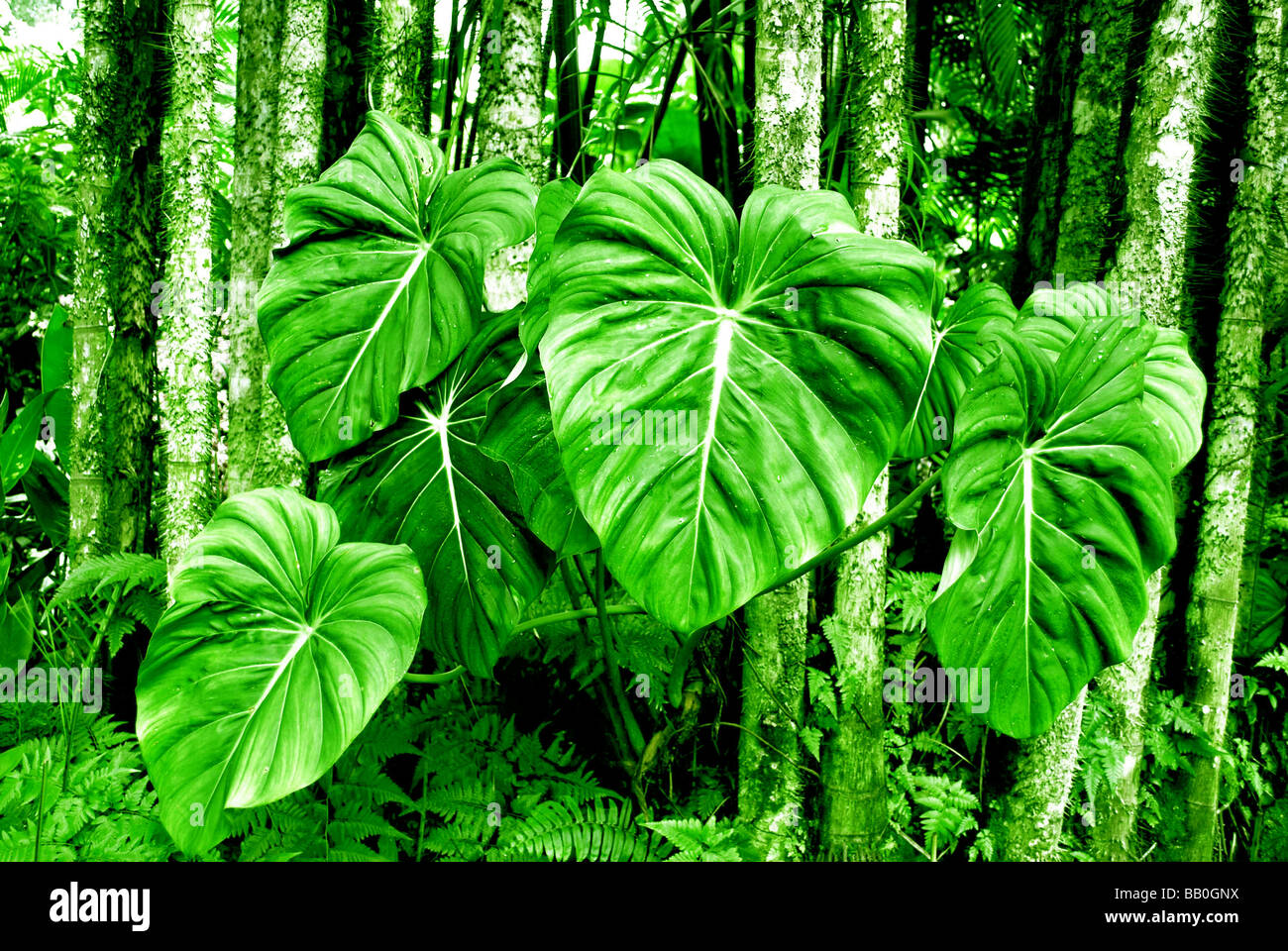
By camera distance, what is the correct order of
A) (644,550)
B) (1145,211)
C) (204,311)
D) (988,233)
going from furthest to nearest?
(988,233) → (204,311) → (1145,211) → (644,550)

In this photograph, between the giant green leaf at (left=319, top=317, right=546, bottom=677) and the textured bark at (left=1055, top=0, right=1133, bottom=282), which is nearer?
the giant green leaf at (left=319, top=317, right=546, bottom=677)

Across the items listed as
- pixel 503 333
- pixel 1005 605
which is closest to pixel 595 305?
pixel 503 333

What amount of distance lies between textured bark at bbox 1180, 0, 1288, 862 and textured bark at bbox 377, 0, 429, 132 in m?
1.91

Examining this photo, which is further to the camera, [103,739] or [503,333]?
[103,739]

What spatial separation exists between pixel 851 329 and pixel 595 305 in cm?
38

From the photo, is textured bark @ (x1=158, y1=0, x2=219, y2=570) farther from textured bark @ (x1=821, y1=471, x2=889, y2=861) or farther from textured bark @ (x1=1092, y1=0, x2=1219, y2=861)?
textured bark @ (x1=1092, y1=0, x2=1219, y2=861)

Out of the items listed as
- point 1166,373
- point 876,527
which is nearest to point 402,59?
point 876,527

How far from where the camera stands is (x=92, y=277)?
80.0 inches

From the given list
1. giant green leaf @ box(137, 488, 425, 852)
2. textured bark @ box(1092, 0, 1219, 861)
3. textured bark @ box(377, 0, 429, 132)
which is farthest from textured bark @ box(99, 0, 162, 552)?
textured bark @ box(1092, 0, 1219, 861)

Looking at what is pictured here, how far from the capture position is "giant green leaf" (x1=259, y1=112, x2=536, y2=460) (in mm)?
1433

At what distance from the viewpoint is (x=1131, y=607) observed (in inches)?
48.2

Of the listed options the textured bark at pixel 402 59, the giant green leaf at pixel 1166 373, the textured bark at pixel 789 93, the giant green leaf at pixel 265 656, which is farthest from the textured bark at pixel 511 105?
the giant green leaf at pixel 1166 373

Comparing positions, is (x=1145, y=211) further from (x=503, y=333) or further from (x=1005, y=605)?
(x=503, y=333)

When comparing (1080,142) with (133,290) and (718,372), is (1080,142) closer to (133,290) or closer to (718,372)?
(718,372)
